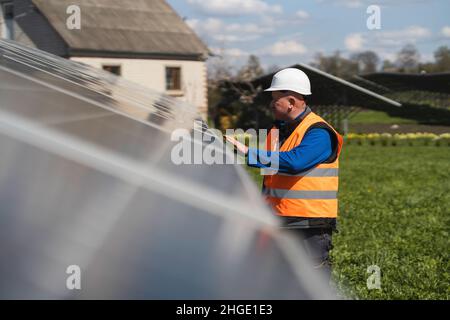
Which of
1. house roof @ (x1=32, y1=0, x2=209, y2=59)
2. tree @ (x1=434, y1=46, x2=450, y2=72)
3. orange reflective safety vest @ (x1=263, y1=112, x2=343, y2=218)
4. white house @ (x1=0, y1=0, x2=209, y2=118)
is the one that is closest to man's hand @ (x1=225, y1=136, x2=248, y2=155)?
orange reflective safety vest @ (x1=263, y1=112, x2=343, y2=218)

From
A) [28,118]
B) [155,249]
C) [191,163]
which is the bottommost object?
[155,249]

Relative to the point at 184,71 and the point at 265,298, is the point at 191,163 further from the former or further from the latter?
the point at 184,71

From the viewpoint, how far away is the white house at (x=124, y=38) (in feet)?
94.1

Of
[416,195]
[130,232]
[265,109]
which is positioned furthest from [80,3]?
[130,232]

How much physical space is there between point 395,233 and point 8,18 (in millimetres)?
26045

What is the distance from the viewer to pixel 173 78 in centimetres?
3256

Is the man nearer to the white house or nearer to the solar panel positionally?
the solar panel

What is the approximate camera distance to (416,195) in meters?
13.1

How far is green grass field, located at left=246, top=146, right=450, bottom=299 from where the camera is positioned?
6.66m

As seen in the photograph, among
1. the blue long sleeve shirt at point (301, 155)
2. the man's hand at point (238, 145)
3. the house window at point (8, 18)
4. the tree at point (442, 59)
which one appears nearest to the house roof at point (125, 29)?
the house window at point (8, 18)

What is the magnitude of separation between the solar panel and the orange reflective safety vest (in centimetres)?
162

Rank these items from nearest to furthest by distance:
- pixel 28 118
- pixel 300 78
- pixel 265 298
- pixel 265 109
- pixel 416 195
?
pixel 265 298 → pixel 28 118 → pixel 300 78 → pixel 416 195 → pixel 265 109
